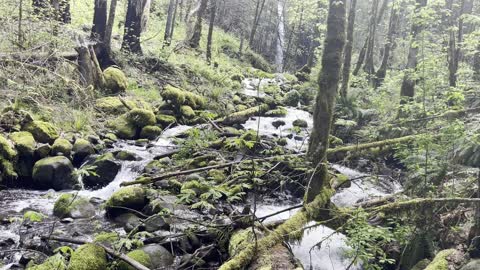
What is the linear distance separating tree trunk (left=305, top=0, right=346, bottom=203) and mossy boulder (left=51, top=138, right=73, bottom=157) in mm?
5669

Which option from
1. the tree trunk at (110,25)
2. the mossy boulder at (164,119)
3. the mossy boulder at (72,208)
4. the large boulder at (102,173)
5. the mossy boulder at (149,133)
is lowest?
the mossy boulder at (72,208)

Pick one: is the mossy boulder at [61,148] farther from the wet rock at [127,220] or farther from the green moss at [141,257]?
the green moss at [141,257]

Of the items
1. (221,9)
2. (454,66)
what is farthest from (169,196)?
(221,9)

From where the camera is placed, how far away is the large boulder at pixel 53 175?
26.7ft

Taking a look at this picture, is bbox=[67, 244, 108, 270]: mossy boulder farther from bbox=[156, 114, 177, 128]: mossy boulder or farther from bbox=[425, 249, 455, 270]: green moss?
bbox=[156, 114, 177, 128]: mossy boulder

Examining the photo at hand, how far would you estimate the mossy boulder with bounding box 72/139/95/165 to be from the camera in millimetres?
9227

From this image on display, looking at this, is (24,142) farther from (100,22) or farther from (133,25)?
(133,25)

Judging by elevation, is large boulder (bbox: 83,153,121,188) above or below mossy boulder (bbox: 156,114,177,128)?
below

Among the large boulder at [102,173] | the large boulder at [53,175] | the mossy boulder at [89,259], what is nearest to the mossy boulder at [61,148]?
the large boulder at [53,175]

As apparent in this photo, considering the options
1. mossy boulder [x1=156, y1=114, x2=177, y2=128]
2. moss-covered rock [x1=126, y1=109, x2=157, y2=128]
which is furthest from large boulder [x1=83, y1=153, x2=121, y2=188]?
mossy boulder [x1=156, y1=114, x2=177, y2=128]

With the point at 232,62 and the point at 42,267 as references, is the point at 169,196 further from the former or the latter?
the point at 232,62

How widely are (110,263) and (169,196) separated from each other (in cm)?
270

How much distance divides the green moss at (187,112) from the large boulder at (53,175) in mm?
5298

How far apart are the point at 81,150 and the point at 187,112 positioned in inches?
178
